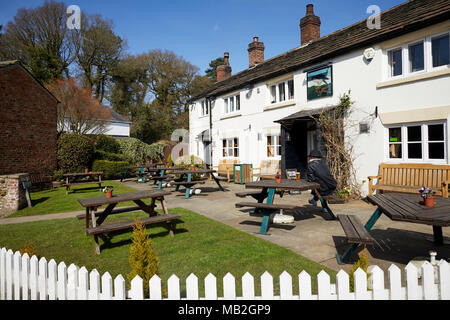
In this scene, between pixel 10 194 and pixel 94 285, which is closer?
pixel 94 285

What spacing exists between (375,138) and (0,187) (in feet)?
40.4

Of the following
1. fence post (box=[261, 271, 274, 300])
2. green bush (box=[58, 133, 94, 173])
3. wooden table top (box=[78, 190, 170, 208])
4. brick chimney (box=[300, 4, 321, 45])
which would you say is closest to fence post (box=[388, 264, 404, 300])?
fence post (box=[261, 271, 274, 300])

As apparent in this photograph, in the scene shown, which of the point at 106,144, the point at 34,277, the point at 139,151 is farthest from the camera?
the point at 139,151

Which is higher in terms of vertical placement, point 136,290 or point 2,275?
point 136,290

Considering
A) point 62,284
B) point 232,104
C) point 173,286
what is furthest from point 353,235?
point 232,104

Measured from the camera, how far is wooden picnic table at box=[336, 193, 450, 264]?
328 centimetres

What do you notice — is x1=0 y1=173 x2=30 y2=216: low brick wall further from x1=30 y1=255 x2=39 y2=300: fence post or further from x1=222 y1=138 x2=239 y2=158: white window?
x1=222 y1=138 x2=239 y2=158: white window

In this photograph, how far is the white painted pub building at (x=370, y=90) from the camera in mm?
7988

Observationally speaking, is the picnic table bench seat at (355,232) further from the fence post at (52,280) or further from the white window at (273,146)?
the white window at (273,146)

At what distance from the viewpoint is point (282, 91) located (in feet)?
45.8

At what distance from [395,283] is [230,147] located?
15328mm

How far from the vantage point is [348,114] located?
10.2 metres

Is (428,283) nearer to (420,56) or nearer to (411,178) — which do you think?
(411,178)

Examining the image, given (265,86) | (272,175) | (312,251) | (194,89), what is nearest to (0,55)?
(194,89)
